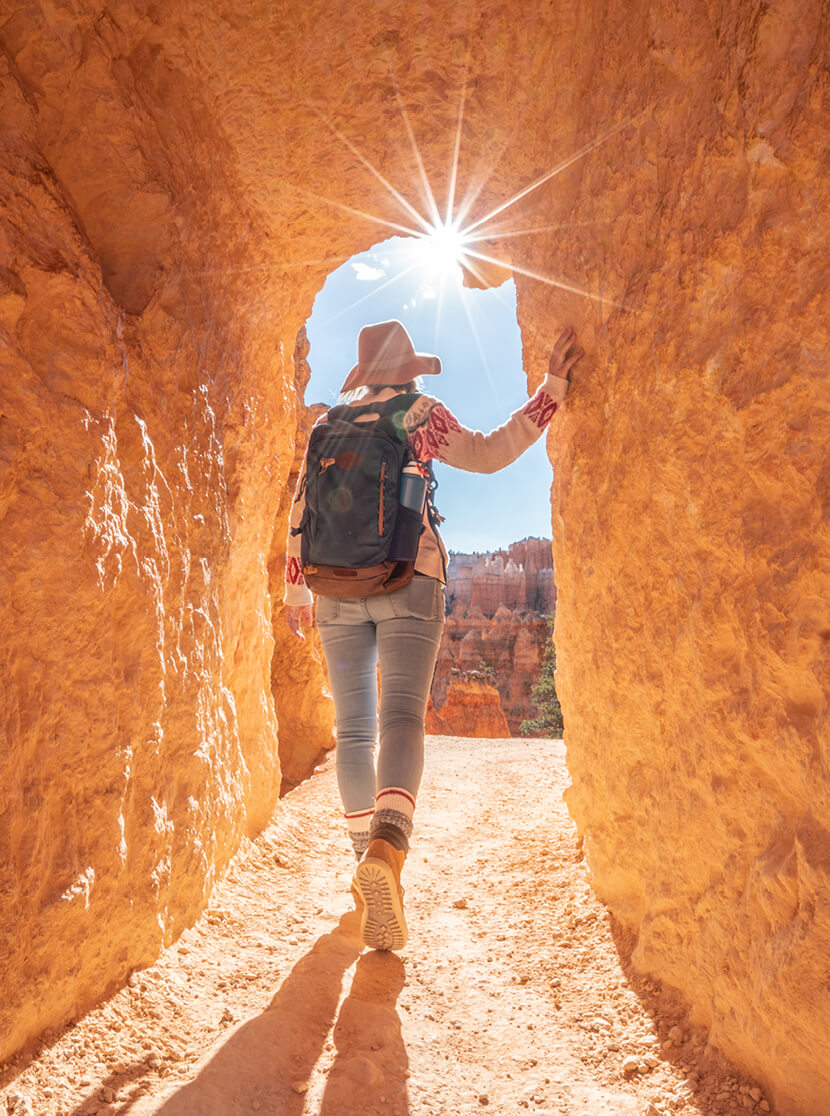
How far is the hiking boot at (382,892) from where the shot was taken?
178 cm

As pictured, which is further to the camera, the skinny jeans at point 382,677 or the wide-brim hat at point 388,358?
the wide-brim hat at point 388,358

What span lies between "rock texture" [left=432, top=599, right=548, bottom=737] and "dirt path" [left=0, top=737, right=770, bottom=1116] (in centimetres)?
3240

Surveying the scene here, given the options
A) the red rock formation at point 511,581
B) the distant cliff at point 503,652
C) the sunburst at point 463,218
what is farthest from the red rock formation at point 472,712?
the red rock formation at point 511,581

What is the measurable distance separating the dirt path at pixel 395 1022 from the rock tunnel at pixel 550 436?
12cm

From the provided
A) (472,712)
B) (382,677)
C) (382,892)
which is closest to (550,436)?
(382,677)

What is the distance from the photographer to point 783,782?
55.7 inches

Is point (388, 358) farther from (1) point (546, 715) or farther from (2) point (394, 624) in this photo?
(1) point (546, 715)

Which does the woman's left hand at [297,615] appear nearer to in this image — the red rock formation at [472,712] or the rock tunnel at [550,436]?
the rock tunnel at [550,436]

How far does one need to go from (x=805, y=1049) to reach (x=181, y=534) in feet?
7.76

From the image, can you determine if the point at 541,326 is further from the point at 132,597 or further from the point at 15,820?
the point at 15,820

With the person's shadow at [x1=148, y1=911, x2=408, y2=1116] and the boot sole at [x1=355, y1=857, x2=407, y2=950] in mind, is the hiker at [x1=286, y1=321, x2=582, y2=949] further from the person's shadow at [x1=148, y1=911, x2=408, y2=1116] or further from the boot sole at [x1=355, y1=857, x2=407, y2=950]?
the person's shadow at [x1=148, y1=911, x2=408, y2=1116]

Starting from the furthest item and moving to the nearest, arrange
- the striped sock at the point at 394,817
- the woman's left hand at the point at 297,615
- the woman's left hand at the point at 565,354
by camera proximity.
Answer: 1. the woman's left hand at the point at 297,615
2. the woman's left hand at the point at 565,354
3. the striped sock at the point at 394,817

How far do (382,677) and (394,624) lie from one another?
19 cm

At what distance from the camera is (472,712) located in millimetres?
23594
